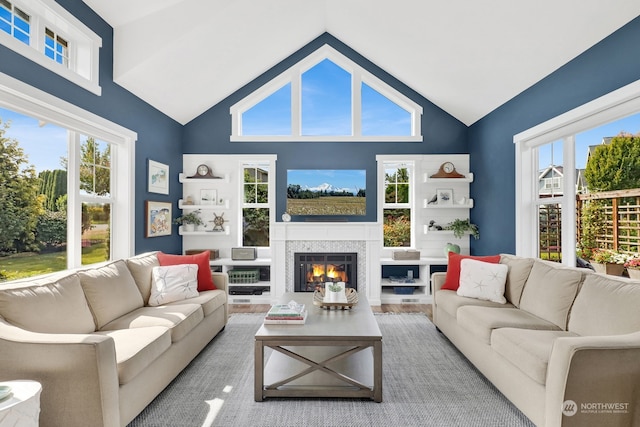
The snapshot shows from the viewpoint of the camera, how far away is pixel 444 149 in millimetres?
5535

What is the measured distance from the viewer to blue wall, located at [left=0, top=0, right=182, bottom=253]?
106 inches

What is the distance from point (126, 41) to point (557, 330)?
4.61 meters

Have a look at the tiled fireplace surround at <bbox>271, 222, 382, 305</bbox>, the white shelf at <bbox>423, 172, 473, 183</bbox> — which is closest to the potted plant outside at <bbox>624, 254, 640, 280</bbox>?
the white shelf at <bbox>423, 172, 473, 183</bbox>

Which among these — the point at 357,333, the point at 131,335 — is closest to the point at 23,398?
the point at 131,335

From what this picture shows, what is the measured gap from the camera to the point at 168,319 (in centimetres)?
275

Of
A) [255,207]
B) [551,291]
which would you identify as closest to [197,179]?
[255,207]

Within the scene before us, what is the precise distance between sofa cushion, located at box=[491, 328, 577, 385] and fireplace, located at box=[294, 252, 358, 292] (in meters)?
2.81

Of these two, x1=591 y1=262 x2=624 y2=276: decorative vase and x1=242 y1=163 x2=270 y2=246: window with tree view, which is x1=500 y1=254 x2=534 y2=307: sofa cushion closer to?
x1=591 y1=262 x2=624 y2=276: decorative vase

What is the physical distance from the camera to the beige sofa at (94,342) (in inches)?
72.0

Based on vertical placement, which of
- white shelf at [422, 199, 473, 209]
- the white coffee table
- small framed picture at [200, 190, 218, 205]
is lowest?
the white coffee table

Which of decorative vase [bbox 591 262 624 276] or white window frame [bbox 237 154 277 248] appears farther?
white window frame [bbox 237 154 277 248]

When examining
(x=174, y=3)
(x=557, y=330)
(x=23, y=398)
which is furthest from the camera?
(x=174, y=3)

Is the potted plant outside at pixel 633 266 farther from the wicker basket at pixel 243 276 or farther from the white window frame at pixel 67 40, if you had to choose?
the white window frame at pixel 67 40

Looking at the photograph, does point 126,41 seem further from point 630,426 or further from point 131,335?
point 630,426
